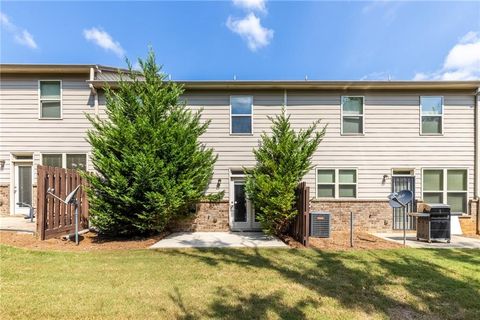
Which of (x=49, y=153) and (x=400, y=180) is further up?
(x=49, y=153)

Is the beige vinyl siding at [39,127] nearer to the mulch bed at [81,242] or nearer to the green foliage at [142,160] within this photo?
the green foliage at [142,160]

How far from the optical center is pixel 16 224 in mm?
8375

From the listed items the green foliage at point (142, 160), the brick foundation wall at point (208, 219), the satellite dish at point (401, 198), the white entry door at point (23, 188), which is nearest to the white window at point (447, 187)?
the satellite dish at point (401, 198)

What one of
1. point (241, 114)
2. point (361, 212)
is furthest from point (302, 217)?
point (241, 114)

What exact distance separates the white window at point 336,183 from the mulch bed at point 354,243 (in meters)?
1.52

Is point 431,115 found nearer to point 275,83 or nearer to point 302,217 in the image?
point 275,83

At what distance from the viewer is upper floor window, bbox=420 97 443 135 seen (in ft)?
30.7

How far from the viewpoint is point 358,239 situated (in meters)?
7.85

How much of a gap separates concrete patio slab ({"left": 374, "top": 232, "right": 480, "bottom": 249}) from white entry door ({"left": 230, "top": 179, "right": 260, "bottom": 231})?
414 centimetres

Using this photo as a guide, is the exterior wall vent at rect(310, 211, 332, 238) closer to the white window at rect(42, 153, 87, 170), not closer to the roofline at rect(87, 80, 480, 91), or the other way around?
the roofline at rect(87, 80, 480, 91)

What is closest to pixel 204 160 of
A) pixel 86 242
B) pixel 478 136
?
pixel 86 242

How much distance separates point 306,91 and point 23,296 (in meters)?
9.03

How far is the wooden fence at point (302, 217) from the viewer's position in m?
7.06

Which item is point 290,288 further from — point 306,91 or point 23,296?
point 306,91
